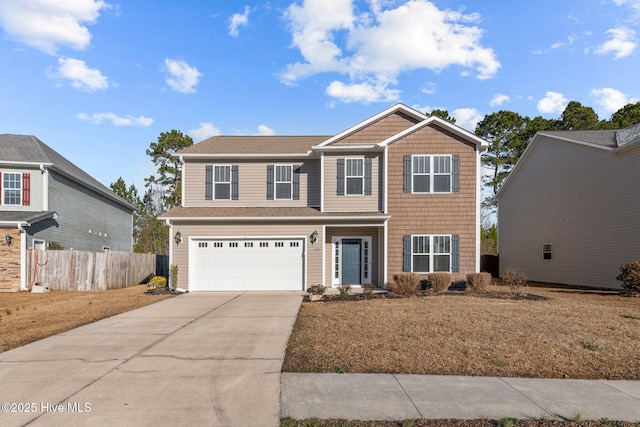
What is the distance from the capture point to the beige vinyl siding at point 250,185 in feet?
56.7

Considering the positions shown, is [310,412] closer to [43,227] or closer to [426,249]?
[426,249]

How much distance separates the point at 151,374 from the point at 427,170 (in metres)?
12.7

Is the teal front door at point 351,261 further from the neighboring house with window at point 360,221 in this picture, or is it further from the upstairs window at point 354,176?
the upstairs window at point 354,176

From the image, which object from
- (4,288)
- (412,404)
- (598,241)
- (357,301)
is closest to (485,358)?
(412,404)

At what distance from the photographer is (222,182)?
1736 cm

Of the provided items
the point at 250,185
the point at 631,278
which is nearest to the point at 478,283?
the point at 631,278

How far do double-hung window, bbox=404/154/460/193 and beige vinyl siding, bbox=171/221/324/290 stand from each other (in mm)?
3882

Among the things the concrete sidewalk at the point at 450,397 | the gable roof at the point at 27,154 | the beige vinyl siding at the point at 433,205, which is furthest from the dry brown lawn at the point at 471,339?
the gable roof at the point at 27,154

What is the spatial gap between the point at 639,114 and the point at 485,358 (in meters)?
33.3

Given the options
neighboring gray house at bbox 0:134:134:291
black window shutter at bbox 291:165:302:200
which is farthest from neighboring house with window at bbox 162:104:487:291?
neighboring gray house at bbox 0:134:134:291

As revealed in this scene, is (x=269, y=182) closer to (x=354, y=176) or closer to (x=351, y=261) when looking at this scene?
(x=354, y=176)

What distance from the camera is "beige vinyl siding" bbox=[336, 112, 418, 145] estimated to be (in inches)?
659

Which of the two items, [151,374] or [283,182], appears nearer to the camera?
[151,374]

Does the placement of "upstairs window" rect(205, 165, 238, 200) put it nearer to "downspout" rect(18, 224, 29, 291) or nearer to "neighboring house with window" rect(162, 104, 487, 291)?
"neighboring house with window" rect(162, 104, 487, 291)
